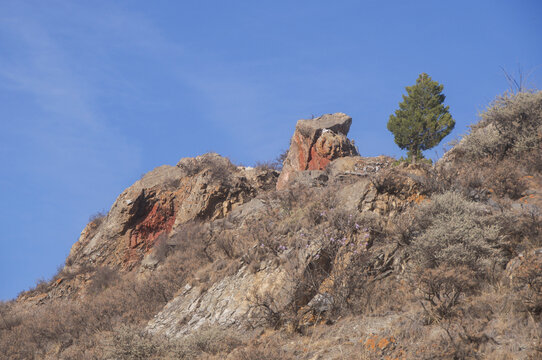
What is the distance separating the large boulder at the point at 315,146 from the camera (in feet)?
90.7

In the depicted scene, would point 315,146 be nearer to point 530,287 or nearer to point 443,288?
point 443,288

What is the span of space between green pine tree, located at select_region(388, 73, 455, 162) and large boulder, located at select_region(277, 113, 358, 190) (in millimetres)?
6152

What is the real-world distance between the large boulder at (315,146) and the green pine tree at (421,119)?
20.2ft

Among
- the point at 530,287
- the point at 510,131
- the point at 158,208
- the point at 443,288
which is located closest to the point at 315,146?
the point at 158,208

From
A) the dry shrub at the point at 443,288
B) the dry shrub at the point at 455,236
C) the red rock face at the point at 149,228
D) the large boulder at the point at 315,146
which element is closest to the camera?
the dry shrub at the point at 443,288

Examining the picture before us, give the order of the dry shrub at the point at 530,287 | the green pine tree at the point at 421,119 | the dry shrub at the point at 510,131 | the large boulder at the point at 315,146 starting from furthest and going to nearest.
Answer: the green pine tree at the point at 421,119, the large boulder at the point at 315,146, the dry shrub at the point at 510,131, the dry shrub at the point at 530,287

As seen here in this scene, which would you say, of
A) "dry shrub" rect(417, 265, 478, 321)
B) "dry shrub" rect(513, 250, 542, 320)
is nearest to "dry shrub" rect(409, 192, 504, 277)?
"dry shrub" rect(417, 265, 478, 321)

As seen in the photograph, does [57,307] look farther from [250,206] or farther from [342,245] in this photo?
[342,245]

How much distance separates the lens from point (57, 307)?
20297 millimetres

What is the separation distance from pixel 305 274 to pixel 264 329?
2.02 m

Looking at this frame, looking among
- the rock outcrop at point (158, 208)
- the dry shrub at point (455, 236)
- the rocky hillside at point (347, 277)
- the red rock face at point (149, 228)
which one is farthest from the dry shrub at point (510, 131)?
the red rock face at point (149, 228)

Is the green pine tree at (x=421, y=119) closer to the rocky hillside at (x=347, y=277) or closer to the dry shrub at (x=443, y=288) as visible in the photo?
the rocky hillside at (x=347, y=277)

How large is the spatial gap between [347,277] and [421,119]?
24.3 metres

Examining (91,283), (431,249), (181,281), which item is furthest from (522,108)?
(91,283)
